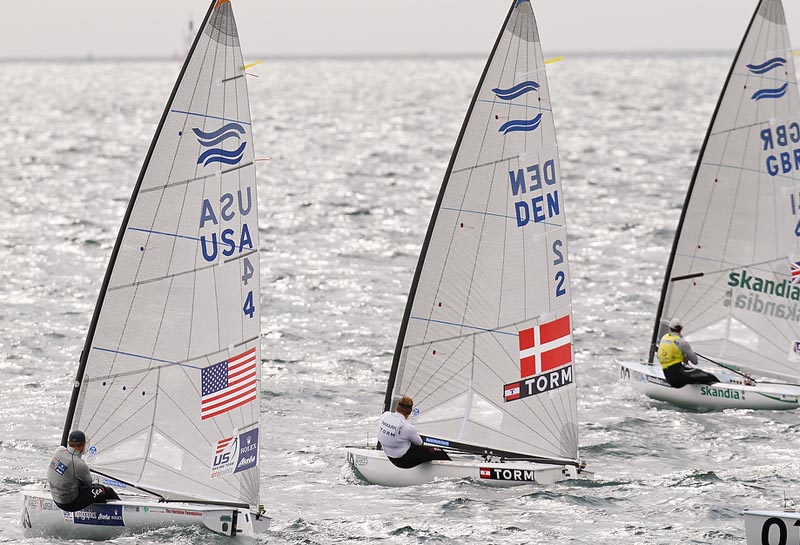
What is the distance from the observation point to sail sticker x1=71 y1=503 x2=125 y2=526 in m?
15.8

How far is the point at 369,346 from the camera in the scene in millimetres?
28625

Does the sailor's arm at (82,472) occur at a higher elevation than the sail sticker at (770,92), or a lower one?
lower

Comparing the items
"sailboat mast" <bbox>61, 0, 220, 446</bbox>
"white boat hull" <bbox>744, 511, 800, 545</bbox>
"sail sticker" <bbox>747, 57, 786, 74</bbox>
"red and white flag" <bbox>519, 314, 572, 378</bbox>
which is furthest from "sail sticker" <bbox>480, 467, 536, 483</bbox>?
"sail sticker" <bbox>747, 57, 786, 74</bbox>

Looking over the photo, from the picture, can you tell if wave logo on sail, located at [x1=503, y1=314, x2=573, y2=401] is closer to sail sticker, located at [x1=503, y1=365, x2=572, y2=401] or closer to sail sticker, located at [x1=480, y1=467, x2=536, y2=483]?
sail sticker, located at [x1=503, y1=365, x2=572, y2=401]

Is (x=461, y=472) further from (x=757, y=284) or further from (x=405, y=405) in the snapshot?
(x=757, y=284)

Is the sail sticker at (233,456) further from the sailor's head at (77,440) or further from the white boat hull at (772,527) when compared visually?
the white boat hull at (772,527)

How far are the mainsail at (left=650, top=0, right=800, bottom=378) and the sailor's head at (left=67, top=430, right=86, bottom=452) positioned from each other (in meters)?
12.6

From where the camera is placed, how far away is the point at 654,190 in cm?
5562

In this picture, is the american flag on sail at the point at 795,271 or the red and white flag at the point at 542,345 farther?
the american flag on sail at the point at 795,271

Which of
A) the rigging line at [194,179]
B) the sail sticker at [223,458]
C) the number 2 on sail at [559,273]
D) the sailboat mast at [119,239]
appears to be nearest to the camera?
the sailboat mast at [119,239]

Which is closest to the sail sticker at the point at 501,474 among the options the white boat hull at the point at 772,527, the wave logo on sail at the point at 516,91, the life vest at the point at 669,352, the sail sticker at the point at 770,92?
the white boat hull at the point at 772,527

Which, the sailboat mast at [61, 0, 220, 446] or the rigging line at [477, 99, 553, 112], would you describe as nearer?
the sailboat mast at [61, 0, 220, 446]

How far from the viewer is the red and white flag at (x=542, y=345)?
1883cm

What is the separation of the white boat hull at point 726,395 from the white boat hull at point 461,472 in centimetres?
566
